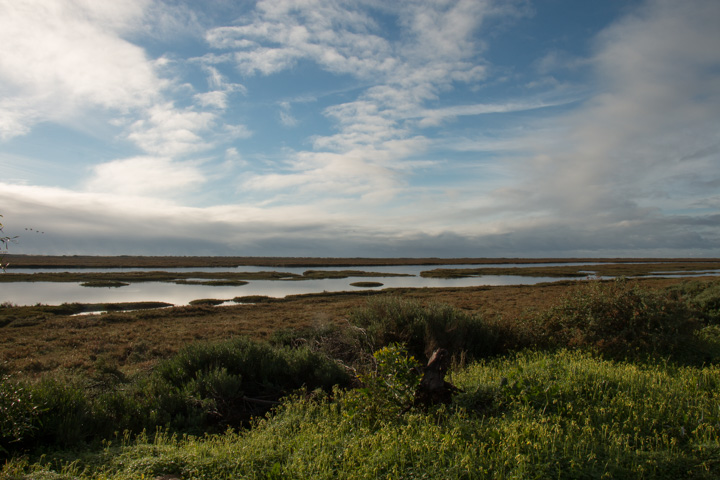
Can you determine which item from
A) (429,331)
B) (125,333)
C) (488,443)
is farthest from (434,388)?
(125,333)

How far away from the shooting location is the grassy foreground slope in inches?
166

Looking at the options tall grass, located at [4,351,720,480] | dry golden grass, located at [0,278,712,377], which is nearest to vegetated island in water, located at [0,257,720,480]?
tall grass, located at [4,351,720,480]

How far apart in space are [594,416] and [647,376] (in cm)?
227

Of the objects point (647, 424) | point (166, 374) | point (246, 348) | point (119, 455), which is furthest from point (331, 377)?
point (647, 424)

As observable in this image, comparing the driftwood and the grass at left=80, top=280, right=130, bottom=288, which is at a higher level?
the driftwood

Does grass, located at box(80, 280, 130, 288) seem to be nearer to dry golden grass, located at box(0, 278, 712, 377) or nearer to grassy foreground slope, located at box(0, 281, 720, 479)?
dry golden grass, located at box(0, 278, 712, 377)

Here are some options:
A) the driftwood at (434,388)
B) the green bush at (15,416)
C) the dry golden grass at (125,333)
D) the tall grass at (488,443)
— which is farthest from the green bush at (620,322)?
the green bush at (15,416)

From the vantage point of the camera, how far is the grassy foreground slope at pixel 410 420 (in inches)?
166

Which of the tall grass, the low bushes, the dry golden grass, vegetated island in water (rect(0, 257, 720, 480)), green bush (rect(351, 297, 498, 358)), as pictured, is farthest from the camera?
the dry golden grass

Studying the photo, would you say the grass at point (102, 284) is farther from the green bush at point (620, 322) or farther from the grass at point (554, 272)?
the green bush at point (620, 322)

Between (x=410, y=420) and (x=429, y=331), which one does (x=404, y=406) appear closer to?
(x=410, y=420)

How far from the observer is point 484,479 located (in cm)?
392

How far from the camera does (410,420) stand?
513 cm

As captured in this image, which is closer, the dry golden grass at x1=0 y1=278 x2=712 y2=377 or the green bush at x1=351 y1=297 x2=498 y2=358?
the green bush at x1=351 y1=297 x2=498 y2=358
